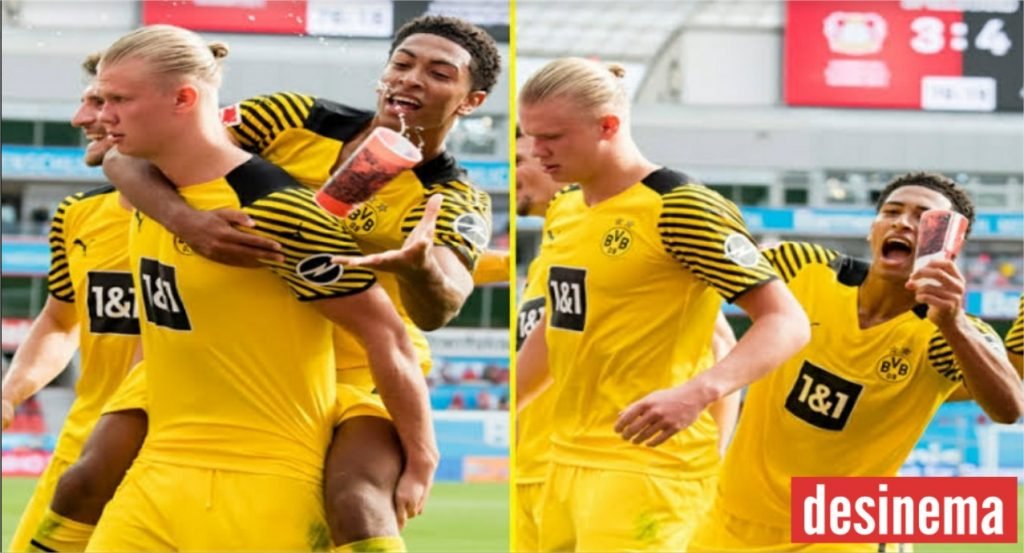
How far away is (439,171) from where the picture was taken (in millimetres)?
3346

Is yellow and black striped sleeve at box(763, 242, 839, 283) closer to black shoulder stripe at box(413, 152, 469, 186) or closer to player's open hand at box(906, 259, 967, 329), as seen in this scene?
player's open hand at box(906, 259, 967, 329)

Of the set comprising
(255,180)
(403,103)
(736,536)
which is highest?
(403,103)

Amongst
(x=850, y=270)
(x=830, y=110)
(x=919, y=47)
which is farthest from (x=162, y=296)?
(x=830, y=110)

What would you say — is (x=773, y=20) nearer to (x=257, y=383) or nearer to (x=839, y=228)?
(x=839, y=228)

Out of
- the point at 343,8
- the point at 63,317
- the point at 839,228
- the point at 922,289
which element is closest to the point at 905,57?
the point at 839,228

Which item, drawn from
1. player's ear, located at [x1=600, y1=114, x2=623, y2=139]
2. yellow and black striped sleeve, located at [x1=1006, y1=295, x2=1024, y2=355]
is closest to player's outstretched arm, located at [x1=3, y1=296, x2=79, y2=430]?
player's ear, located at [x1=600, y1=114, x2=623, y2=139]

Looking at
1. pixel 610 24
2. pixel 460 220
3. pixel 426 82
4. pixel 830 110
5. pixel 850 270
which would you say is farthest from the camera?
pixel 830 110

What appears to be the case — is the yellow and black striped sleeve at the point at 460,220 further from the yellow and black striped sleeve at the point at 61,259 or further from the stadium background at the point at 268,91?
the yellow and black striped sleeve at the point at 61,259

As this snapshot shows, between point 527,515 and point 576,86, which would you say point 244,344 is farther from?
point 527,515

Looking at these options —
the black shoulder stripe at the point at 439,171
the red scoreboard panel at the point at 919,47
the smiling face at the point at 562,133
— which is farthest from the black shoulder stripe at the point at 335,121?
the red scoreboard panel at the point at 919,47

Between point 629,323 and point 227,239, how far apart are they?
1.10 meters

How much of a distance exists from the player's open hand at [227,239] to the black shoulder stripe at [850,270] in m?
1.73

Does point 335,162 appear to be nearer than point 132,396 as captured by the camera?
No

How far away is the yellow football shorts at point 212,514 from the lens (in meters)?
2.83
